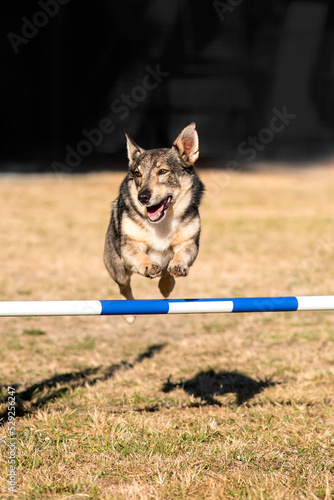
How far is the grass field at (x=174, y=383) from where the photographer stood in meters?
A: 3.12

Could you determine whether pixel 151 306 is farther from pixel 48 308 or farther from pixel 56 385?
pixel 56 385

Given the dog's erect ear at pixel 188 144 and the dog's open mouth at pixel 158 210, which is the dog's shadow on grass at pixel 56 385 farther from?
the dog's erect ear at pixel 188 144

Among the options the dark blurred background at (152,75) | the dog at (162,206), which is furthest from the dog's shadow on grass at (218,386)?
the dark blurred background at (152,75)

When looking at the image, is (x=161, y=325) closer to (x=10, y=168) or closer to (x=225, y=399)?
(x=225, y=399)

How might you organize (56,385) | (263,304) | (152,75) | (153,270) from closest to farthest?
(263,304)
(153,270)
(56,385)
(152,75)

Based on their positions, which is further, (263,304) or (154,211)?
(154,211)

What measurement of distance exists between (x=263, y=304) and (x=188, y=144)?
1046 mm

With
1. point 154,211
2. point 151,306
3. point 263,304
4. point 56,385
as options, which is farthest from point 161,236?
point 56,385

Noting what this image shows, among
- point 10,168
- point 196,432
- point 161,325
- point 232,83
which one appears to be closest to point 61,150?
point 10,168

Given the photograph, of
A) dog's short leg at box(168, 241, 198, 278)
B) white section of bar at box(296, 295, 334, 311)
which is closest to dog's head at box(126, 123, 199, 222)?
dog's short leg at box(168, 241, 198, 278)

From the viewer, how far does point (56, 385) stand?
462 cm

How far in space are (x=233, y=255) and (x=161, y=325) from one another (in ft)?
10.9

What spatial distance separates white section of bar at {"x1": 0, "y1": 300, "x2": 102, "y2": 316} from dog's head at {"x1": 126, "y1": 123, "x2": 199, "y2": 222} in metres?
0.68

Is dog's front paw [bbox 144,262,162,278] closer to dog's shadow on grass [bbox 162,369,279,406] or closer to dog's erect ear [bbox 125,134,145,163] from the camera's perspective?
dog's erect ear [bbox 125,134,145,163]
